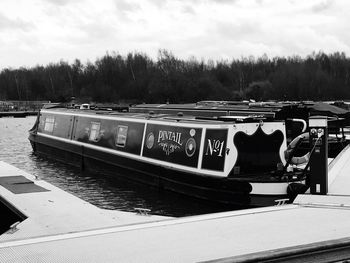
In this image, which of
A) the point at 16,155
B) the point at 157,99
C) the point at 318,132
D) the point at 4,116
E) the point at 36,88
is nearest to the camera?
the point at 318,132

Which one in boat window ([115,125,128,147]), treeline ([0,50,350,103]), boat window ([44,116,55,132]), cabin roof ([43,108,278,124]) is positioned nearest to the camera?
cabin roof ([43,108,278,124])

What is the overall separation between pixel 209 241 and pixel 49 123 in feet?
56.9

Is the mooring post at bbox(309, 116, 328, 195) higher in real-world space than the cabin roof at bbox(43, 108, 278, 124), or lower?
lower

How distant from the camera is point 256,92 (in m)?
73.8

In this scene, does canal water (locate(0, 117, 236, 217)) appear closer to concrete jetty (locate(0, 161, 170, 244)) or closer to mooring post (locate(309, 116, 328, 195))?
mooring post (locate(309, 116, 328, 195))

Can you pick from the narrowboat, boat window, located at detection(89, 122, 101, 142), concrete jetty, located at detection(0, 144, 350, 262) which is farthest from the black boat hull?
concrete jetty, located at detection(0, 144, 350, 262)

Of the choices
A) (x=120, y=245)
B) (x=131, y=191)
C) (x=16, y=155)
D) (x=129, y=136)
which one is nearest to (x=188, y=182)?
(x=131, y=191)

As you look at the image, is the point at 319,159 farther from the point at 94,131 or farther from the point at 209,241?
the point at 94,131

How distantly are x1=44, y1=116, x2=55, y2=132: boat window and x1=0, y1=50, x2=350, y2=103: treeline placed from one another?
4847 centimetres

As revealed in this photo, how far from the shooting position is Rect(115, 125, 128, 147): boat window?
1552 cm

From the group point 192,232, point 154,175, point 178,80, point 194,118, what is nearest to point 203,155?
point 194,118

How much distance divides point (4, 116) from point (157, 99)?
22788 millimetres

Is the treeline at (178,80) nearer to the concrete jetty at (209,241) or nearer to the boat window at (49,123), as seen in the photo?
the boat window at (49,123)

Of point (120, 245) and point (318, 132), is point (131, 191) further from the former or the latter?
point (120, 245)
